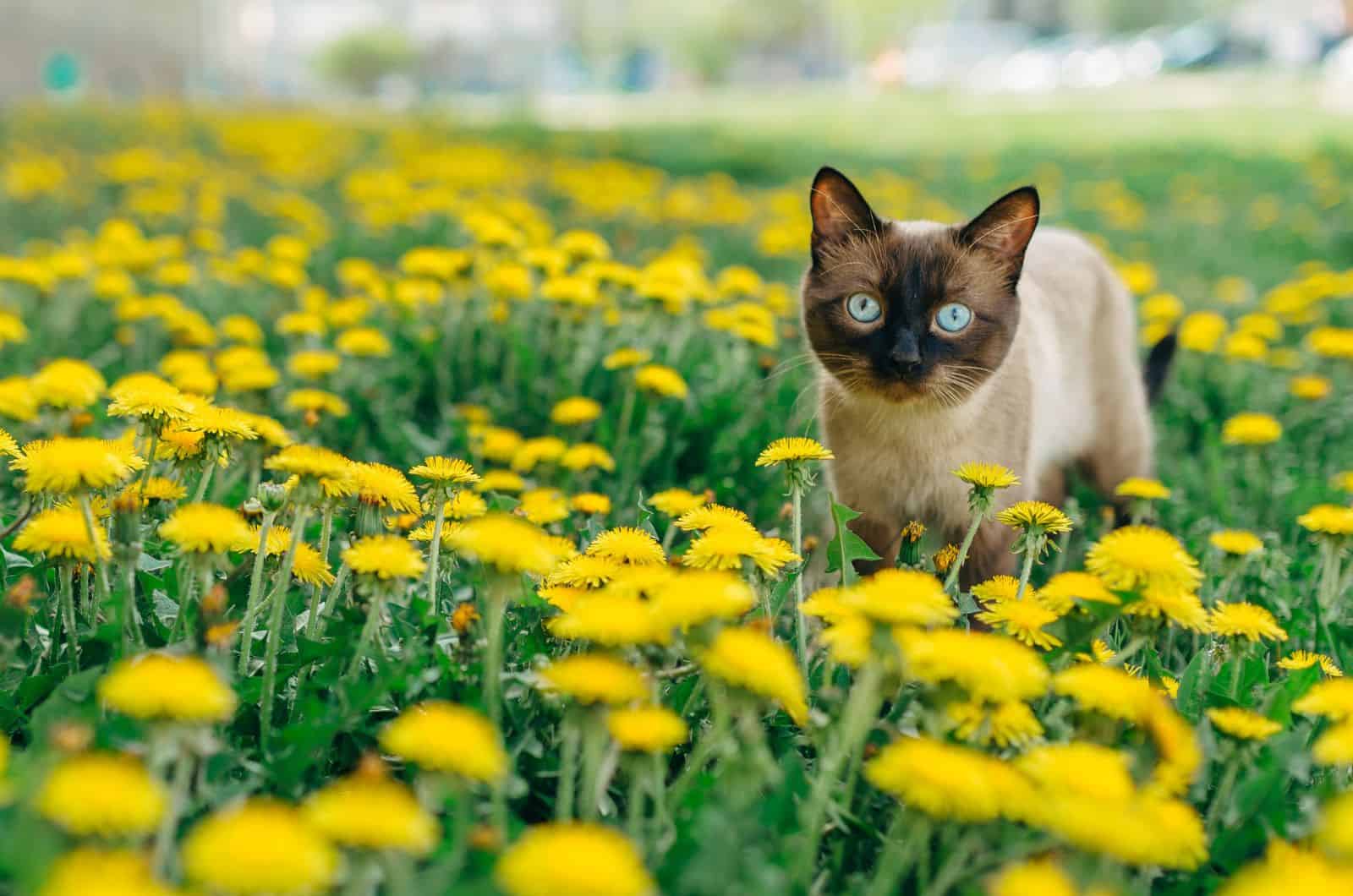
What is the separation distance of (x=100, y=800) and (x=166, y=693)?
0.09 meters

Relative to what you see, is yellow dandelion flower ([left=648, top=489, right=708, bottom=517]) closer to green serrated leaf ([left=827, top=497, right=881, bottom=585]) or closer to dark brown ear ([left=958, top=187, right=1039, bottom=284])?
green serrated leaf ([left=827, top=497, right=881, bottom=585])

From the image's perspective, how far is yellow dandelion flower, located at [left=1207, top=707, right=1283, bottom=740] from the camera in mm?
1110

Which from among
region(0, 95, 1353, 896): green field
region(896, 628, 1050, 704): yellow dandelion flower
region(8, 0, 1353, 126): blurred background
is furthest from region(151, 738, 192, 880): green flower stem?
region(8, 0, 1353, 126): blurred background

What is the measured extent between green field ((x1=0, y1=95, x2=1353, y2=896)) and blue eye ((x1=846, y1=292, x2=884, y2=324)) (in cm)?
27

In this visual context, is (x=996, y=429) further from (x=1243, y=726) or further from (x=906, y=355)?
(x=1243, y=726)

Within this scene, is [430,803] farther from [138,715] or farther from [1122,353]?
[1122,353]

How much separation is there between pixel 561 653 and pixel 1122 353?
1808 mm

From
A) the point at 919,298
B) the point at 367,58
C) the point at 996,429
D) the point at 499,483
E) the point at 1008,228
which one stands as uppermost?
the point at 367,58

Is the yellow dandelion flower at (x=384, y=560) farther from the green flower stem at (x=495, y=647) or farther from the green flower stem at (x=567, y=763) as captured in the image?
the green flower stem at (x=567, y=763)

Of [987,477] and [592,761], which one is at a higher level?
[987,477]

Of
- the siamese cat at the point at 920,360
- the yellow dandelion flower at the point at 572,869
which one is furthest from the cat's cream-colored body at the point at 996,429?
the yellow dandelion flower at the point at 572,869

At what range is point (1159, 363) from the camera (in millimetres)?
2959

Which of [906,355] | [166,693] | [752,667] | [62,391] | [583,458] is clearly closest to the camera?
[166,693]

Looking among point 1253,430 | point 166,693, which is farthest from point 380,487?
point 1253,430
